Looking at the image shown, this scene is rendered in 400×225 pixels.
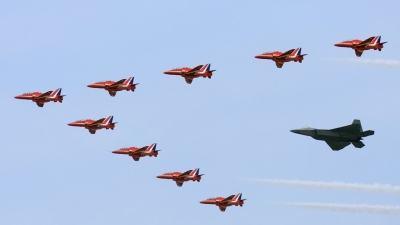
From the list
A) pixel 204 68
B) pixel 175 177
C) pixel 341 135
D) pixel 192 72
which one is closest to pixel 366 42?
pixel 341 135

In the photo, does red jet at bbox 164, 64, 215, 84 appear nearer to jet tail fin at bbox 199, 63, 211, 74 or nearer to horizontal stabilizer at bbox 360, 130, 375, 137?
jet tail fin at bbox 199, 63, 211, 74

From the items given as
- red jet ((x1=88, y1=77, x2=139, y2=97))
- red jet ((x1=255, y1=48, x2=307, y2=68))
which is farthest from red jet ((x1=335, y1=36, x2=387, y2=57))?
red jet ((x1=88, y1=77, x2=139, y2=97))

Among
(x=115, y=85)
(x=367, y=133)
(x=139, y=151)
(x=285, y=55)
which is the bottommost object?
(x=139, y=151)

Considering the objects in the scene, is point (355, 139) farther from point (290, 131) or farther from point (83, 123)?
point (83, 123)

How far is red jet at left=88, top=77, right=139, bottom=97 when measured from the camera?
162 metres

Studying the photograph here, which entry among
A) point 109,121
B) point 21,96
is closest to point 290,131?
point 109,121

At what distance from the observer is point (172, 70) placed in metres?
163

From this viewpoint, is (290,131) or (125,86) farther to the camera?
(290,131)

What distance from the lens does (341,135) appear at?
586ft

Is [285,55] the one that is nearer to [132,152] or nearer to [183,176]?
[183,176]

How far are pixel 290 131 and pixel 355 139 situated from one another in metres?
14.0

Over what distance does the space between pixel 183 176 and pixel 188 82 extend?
1646cm

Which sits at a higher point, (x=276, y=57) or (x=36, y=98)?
(x=276, y=57)

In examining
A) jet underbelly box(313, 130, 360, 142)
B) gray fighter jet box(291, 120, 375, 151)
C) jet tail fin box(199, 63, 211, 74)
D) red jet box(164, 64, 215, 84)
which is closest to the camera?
jet tail fin box(199, 63, 211, 74)
